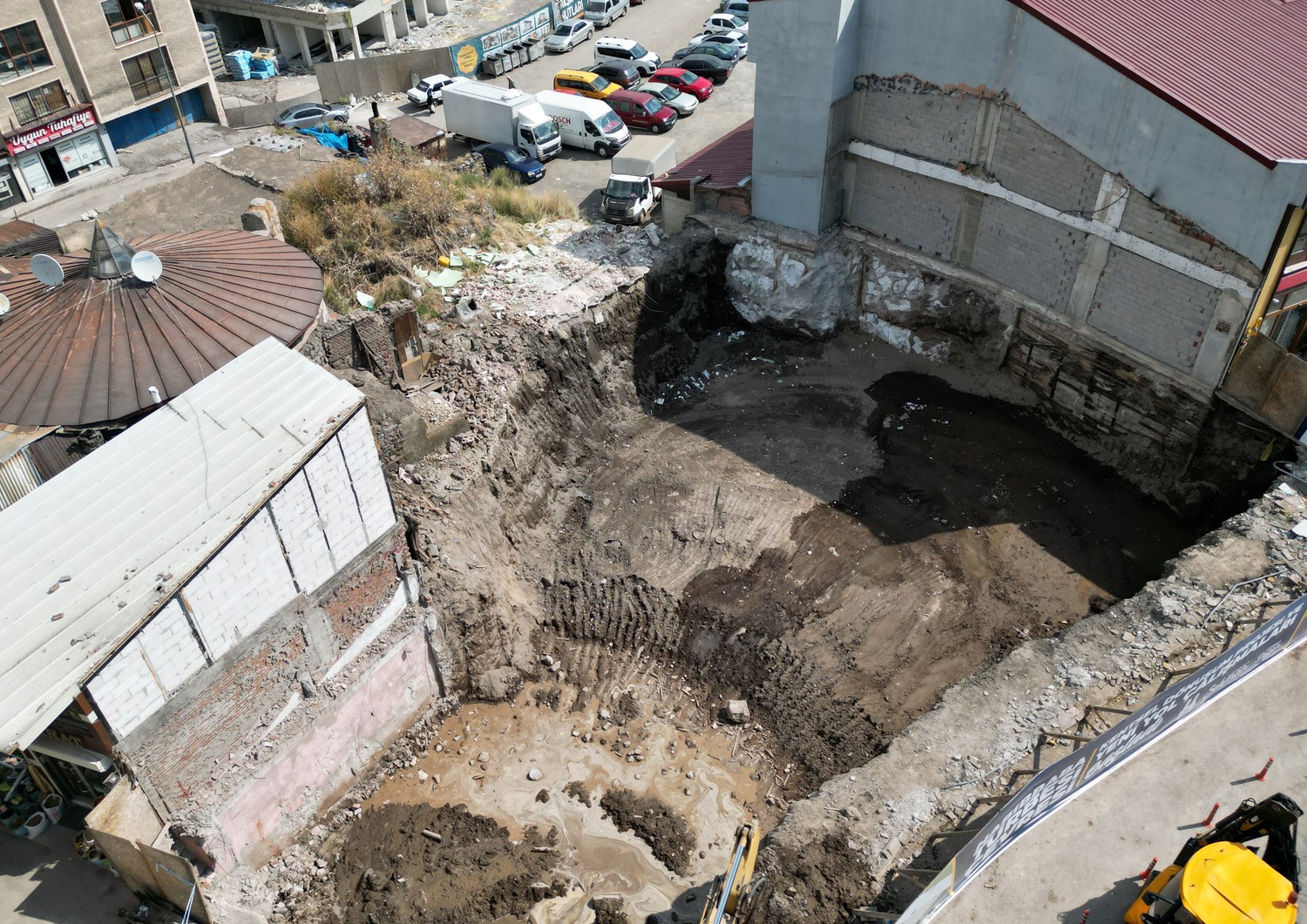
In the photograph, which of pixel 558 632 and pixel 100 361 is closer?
pixel 100 361

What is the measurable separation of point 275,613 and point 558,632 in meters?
7.58

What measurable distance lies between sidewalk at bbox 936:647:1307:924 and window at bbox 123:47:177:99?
42.8m

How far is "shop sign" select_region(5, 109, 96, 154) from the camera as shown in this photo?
36131 mm

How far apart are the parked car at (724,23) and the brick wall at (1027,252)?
26000 millimetres

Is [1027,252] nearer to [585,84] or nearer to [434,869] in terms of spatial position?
[434,869]

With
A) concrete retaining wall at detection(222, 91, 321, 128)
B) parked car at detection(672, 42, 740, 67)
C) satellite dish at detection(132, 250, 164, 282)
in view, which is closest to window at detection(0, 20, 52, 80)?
concrete retaining wall at detection(222, 91, 321, 128)

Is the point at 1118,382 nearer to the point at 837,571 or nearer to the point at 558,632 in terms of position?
the point at 837,571

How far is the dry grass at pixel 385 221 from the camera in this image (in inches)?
1075

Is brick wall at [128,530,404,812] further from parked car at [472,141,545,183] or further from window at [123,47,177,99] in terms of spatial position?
window at [123,47,177,99]

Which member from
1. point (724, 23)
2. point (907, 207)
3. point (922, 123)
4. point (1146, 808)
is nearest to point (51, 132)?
point (724, 23)

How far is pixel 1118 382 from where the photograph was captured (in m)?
25.2

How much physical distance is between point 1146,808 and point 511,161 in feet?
96.6

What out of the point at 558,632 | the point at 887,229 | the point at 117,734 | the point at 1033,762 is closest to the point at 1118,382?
the point at 887,229

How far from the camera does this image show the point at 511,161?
35969mm
